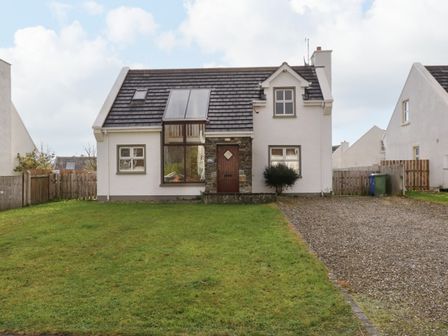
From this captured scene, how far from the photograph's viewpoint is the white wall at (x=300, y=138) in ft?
63.5

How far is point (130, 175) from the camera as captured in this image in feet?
61.6

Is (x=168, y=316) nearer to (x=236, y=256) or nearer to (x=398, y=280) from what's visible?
(x=236, y=256)

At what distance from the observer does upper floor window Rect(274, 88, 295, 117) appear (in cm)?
1967

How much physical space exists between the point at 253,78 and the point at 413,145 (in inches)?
462

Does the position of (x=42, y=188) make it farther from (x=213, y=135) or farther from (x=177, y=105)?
(x=213, y=135)

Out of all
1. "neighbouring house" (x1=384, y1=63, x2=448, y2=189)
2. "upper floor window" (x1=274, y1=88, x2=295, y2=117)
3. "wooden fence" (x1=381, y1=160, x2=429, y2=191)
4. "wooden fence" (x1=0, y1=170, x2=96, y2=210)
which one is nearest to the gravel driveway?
"upper floor window" (x1=274, y1=88, x2=295, y2=117)

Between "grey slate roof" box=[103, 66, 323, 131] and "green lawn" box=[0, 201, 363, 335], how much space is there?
8.41m

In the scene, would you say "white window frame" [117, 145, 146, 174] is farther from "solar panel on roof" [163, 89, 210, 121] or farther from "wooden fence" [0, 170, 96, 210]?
"wooden fence" [0, 170, 96, 210]

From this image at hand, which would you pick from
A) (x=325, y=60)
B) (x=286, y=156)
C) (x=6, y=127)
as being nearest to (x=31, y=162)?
(x=6, y=127)

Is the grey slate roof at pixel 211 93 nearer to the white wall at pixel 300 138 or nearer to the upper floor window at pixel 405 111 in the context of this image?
the white wall at pixel 300 138

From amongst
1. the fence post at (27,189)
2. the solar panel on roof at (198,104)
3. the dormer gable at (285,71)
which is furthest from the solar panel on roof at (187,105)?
the fence post at (27,189)

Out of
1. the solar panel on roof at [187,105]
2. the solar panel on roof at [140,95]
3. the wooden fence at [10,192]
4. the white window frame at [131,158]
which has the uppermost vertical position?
the solar panel on roof at [140,95]

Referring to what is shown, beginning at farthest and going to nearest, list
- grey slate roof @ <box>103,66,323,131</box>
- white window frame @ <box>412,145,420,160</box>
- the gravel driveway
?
1. white window frame @ <box>412,145,420,160</box>
2. grey slate roof @ <box>103,66,323,131</box>
3. the gravel driveway

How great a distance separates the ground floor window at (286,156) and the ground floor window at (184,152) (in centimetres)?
370
